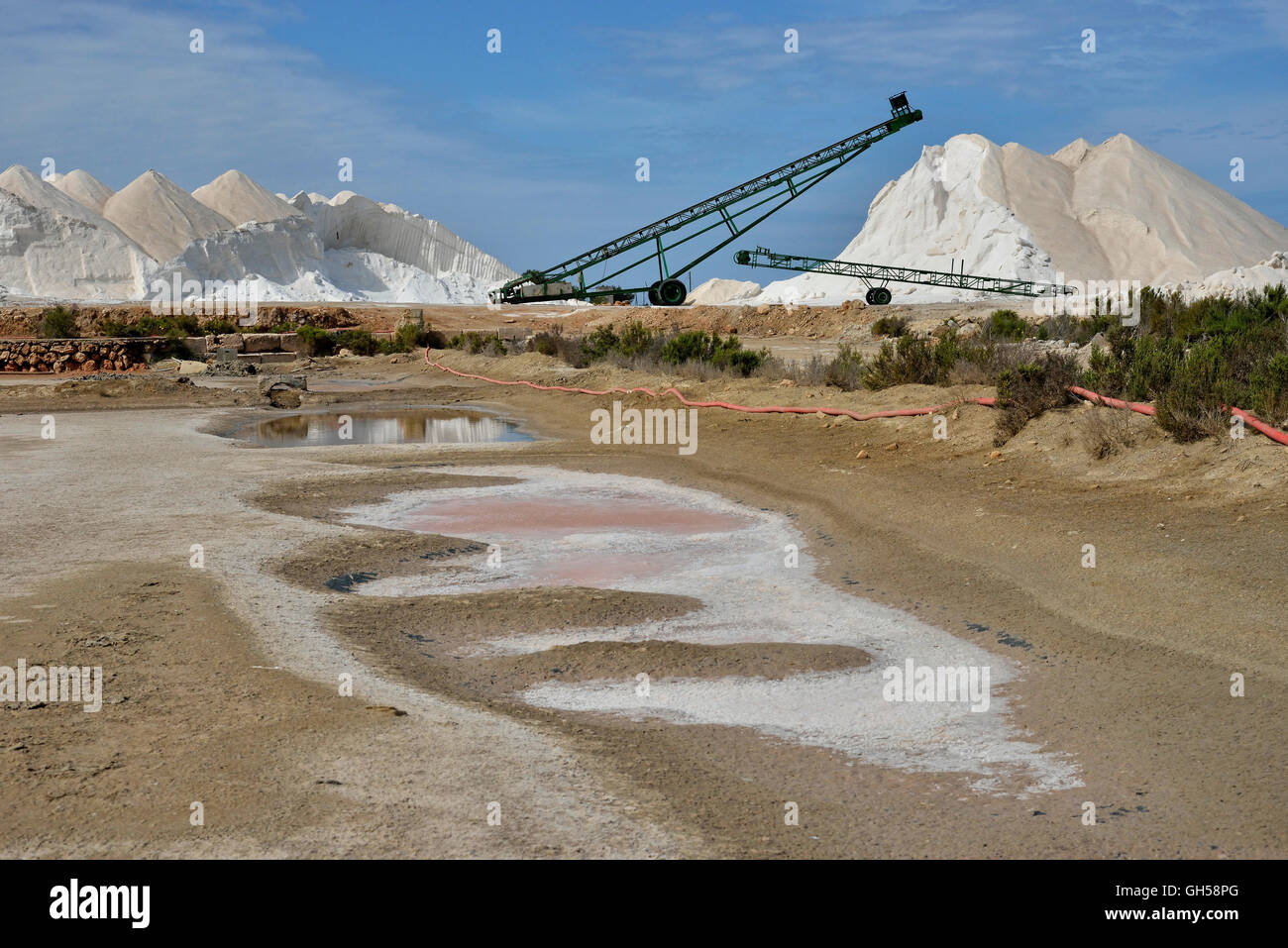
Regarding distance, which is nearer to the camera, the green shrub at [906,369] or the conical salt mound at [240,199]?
the green shrub at [906,369]

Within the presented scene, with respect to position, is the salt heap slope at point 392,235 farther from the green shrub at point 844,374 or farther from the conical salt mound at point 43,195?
the green shrub at point 844,374

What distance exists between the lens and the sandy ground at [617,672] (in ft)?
14.5

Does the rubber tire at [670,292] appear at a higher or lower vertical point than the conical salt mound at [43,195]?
lower

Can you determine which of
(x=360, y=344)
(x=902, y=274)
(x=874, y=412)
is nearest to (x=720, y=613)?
(x=874, y=412)

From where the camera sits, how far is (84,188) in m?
93.0

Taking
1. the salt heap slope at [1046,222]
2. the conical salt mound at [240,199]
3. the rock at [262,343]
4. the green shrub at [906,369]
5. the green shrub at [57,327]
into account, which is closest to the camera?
the green shrub at [906,369]

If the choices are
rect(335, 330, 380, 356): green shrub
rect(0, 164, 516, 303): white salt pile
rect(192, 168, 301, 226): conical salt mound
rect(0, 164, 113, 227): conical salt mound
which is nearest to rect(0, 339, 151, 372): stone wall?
rect(335, 330, 380, 356): green shrub

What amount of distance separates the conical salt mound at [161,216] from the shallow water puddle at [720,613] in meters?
77.3

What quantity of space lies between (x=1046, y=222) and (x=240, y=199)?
58.6 m

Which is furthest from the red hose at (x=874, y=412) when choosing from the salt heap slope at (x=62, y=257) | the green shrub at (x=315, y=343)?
the salt heap slope at (x=62, y=257)

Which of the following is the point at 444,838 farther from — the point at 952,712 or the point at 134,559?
the point at 134,559

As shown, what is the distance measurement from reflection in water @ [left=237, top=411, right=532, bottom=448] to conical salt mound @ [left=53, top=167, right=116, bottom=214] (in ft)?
254
